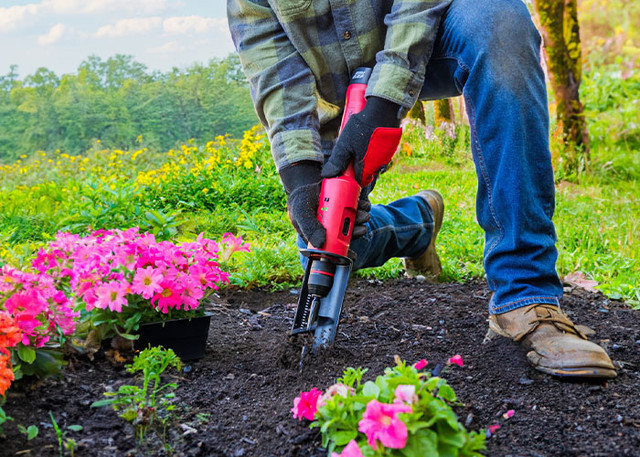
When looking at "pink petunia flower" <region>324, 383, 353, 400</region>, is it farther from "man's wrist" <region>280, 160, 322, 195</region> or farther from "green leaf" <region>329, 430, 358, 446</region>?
"man's wrist" <region>280, 160, 322, 195</region>

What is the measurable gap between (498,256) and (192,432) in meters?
1.05

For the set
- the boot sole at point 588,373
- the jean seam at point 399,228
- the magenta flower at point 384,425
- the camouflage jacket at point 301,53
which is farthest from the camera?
the jean seam at point 399,228

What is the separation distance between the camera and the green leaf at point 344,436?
3.77 feet

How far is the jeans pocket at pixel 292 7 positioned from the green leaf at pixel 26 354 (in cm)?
146

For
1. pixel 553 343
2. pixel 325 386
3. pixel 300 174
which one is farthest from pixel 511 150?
pixel 325 386

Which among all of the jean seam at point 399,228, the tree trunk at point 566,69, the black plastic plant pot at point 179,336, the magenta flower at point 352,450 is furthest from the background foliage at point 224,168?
the magenta flower at point 352,450

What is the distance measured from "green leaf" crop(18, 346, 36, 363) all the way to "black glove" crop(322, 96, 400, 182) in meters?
1.00

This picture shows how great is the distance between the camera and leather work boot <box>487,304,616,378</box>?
5.27ft

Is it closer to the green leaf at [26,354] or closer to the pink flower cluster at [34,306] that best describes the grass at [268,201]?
the pink flower cluster at [34,306]

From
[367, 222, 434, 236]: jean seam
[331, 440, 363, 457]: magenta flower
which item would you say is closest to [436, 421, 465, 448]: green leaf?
[331, 440, 363, 457]: magenta flower

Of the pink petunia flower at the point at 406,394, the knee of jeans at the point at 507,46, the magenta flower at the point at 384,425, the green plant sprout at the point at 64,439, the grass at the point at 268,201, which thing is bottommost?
the grass at the point at 268,201

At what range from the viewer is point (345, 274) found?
1.90m

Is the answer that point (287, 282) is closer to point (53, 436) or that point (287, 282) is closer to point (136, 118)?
point (53, 436)

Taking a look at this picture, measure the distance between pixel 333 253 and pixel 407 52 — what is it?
28.7 inches
